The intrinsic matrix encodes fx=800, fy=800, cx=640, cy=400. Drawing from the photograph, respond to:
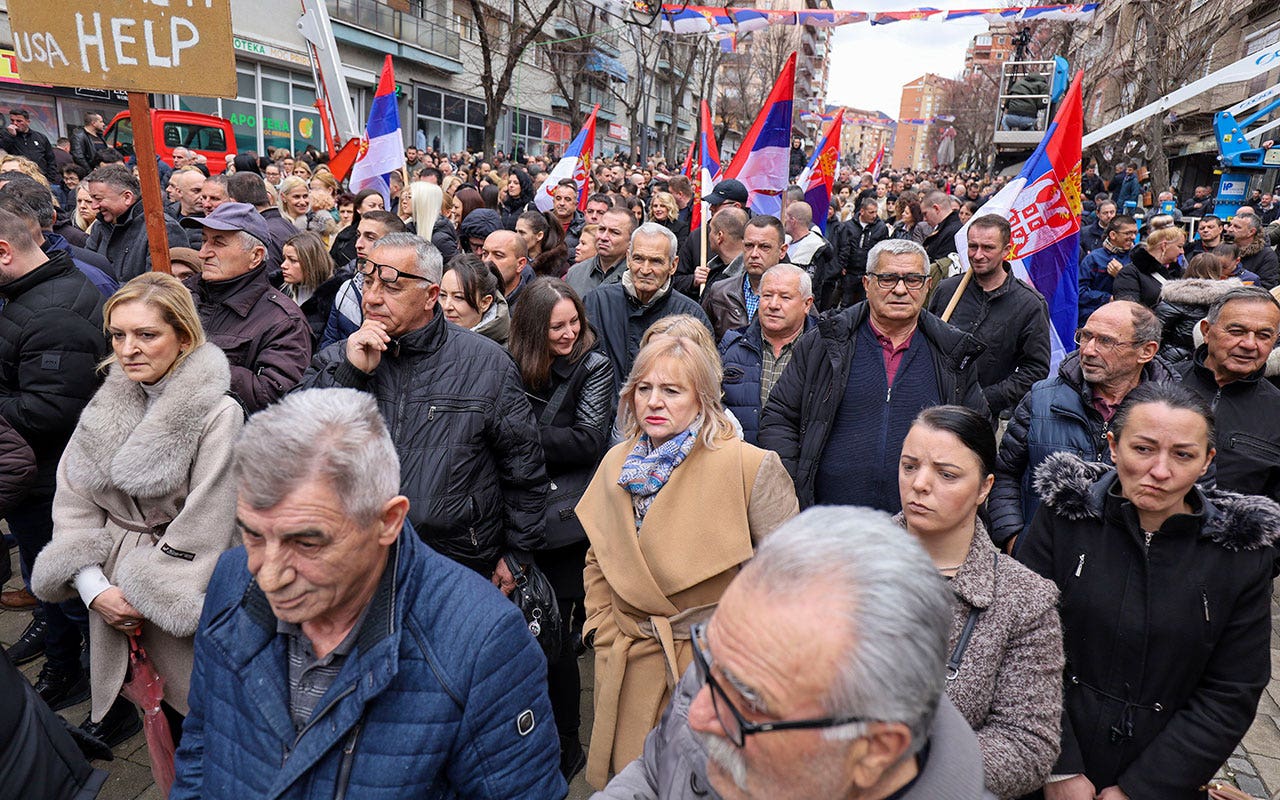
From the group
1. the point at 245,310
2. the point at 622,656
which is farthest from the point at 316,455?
the point at 245,310

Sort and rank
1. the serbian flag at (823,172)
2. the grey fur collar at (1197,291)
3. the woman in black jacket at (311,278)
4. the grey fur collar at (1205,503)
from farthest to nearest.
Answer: the serbian flag at (823,172) < the woman in black jacket at (311,278) < the grey fur collar at (1197,291) < the grey fur collar at (1205,503)

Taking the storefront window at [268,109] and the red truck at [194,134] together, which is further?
the storefront window at [268,109]

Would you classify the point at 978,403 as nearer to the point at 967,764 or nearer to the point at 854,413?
the point at 854,413

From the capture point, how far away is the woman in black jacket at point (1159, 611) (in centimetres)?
217

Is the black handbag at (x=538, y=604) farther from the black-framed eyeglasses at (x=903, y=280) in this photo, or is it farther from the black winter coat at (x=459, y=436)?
the black-framed eyeglasses at (x=903, y=280)

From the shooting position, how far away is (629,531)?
8.57ft

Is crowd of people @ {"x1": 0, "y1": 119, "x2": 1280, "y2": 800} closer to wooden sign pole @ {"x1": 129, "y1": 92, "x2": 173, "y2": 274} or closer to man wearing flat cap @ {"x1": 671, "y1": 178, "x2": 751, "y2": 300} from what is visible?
wooden sign pole @ {"x1": 129, "y1": 92, "x2": 173, "y2": 274}

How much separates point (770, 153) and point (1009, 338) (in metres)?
3.28

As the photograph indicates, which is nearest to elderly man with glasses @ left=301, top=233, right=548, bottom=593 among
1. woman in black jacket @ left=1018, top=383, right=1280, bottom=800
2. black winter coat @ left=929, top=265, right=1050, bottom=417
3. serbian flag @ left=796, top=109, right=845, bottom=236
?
woman in black jacket @ left=1018, top=383, right=1280, bottom=800

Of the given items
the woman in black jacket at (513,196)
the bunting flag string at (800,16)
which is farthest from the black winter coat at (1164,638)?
the bunting flag string at (800,16)

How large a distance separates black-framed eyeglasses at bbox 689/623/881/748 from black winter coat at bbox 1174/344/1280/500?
316 cm

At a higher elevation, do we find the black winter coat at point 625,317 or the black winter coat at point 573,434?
the black winter coat at point 625,317

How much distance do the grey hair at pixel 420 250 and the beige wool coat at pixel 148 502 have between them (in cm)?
75

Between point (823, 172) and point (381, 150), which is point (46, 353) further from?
point (823, 172)
